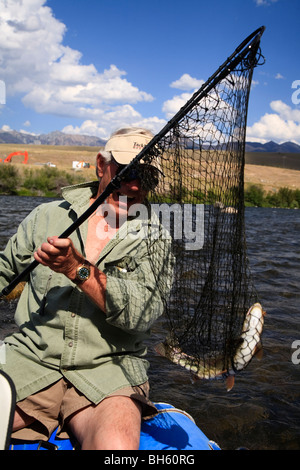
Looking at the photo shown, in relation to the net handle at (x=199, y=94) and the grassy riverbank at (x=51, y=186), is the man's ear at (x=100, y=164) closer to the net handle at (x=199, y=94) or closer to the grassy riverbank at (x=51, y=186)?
the net handle at (x=199, y=94)

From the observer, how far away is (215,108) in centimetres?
277

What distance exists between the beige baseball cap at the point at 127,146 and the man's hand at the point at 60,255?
0.78m

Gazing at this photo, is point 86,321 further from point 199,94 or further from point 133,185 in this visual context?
point 199,94

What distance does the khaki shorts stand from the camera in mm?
2666

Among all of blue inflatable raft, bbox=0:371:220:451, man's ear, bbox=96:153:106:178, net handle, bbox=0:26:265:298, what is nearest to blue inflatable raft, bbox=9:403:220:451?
blue inflatable raft, bbox=0:371:220:451

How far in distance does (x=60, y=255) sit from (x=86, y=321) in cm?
59

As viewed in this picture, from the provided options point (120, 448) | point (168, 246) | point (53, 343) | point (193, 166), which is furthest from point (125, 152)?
point (120, 448)

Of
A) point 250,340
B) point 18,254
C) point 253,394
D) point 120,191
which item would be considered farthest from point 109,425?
point 253,394

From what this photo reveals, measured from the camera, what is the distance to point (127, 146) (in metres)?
2.90

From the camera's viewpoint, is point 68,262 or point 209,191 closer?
point 68,262

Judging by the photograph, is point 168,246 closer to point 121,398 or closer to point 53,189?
point 121,398

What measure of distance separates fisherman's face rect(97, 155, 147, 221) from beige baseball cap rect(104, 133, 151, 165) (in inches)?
3.2

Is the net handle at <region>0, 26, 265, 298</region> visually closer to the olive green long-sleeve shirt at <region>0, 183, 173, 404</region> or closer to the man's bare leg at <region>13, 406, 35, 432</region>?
the olive green long-sleeve shirt at <region>0, 183, 173, 404</region>
